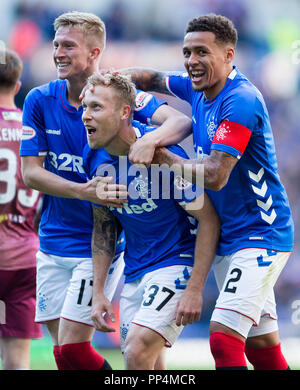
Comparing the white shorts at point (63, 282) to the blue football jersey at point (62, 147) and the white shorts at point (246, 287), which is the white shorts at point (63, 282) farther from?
the white shorts at point (246, 287)

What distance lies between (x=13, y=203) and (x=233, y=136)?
2169 mm

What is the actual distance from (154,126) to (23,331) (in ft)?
6.56

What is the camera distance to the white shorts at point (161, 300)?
3.41 meters

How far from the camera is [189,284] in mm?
3453

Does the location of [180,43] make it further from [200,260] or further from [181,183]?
[200,260]

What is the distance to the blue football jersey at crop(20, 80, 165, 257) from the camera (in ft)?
13.3

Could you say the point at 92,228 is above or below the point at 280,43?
below

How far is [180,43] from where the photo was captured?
34.7ft

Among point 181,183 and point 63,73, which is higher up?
point 63,73

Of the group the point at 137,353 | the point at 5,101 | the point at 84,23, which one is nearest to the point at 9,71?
the point at 5,101

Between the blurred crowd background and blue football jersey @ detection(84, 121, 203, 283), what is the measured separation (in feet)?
18.9

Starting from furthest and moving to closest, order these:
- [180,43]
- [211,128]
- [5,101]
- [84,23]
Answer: [180,43] → [5,101] → [84,23] → [211,128]
